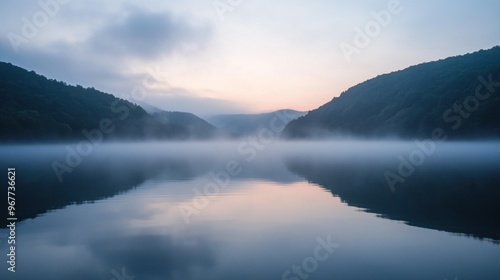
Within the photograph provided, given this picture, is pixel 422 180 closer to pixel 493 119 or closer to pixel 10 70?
pixel 493 119

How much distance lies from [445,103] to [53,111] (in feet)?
494

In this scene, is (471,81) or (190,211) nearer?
(190,211)

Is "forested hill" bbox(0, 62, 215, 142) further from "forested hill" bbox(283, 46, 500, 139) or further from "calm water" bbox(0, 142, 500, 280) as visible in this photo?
"forested hill" bbox(283, 46, 500, 139)

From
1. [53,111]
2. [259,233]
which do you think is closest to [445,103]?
[53,111]

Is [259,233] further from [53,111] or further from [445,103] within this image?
[445,103]

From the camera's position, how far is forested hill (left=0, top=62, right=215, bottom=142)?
114 metres

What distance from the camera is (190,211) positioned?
1994cm

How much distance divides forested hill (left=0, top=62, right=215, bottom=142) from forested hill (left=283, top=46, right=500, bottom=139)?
126735mm

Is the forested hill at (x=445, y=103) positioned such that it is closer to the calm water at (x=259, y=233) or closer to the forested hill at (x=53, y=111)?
the calm water at (x=259, y=233)

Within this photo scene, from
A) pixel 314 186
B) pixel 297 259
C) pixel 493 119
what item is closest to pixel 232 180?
pixel 314 186

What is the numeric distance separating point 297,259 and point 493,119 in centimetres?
13951

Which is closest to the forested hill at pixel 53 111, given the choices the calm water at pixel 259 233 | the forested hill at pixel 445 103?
the calm water at pixel 259 233

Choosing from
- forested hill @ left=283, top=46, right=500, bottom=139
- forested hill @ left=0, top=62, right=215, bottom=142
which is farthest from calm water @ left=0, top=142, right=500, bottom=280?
forested hill @ left=283, top=46, right=500, bottom=139

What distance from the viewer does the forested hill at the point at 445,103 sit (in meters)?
130
